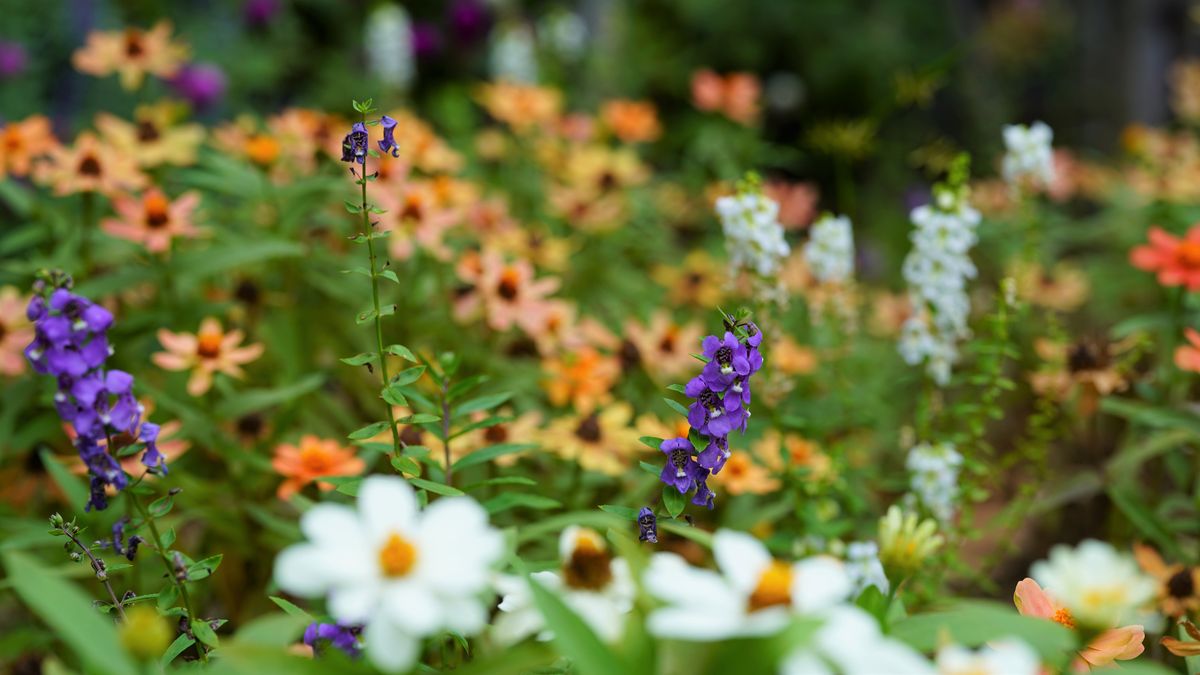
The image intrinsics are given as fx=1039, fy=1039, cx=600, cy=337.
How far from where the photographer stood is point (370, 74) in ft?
11.5

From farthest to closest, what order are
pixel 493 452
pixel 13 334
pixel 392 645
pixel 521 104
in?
pixel 521 104 → pixel 13 334 → pixel 493 452 → pixel 392 645

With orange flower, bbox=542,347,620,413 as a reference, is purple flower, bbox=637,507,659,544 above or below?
below

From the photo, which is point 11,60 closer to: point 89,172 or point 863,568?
point 89,172

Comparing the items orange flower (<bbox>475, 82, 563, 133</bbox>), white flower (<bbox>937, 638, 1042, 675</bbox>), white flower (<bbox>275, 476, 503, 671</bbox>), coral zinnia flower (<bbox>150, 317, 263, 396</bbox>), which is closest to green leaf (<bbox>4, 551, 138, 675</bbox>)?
white flower (<bbox>275, 476, 503, 671</bbox>)

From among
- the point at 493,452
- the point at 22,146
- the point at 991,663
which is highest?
the point at 22,146

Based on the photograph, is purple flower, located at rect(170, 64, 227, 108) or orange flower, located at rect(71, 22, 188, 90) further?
purple flower, located at rect(170, 64, 227, 108)

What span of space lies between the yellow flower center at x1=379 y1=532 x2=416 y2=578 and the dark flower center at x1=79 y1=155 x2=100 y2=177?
1153mm

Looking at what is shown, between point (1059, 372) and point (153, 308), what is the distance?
1.35 m

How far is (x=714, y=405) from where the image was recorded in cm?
88

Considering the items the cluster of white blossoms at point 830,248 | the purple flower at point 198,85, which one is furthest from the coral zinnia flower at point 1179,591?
the purple flower at point 198,85

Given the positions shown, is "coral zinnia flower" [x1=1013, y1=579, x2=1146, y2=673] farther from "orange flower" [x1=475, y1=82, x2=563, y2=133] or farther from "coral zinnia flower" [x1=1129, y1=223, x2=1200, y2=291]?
"orange flower" [x1=475, y1=82, x2=563, y2=133]

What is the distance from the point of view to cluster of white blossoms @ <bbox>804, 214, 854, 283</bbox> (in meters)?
1.44

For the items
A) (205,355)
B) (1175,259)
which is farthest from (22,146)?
(1175,259)

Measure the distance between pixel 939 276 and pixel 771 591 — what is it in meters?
0.82
